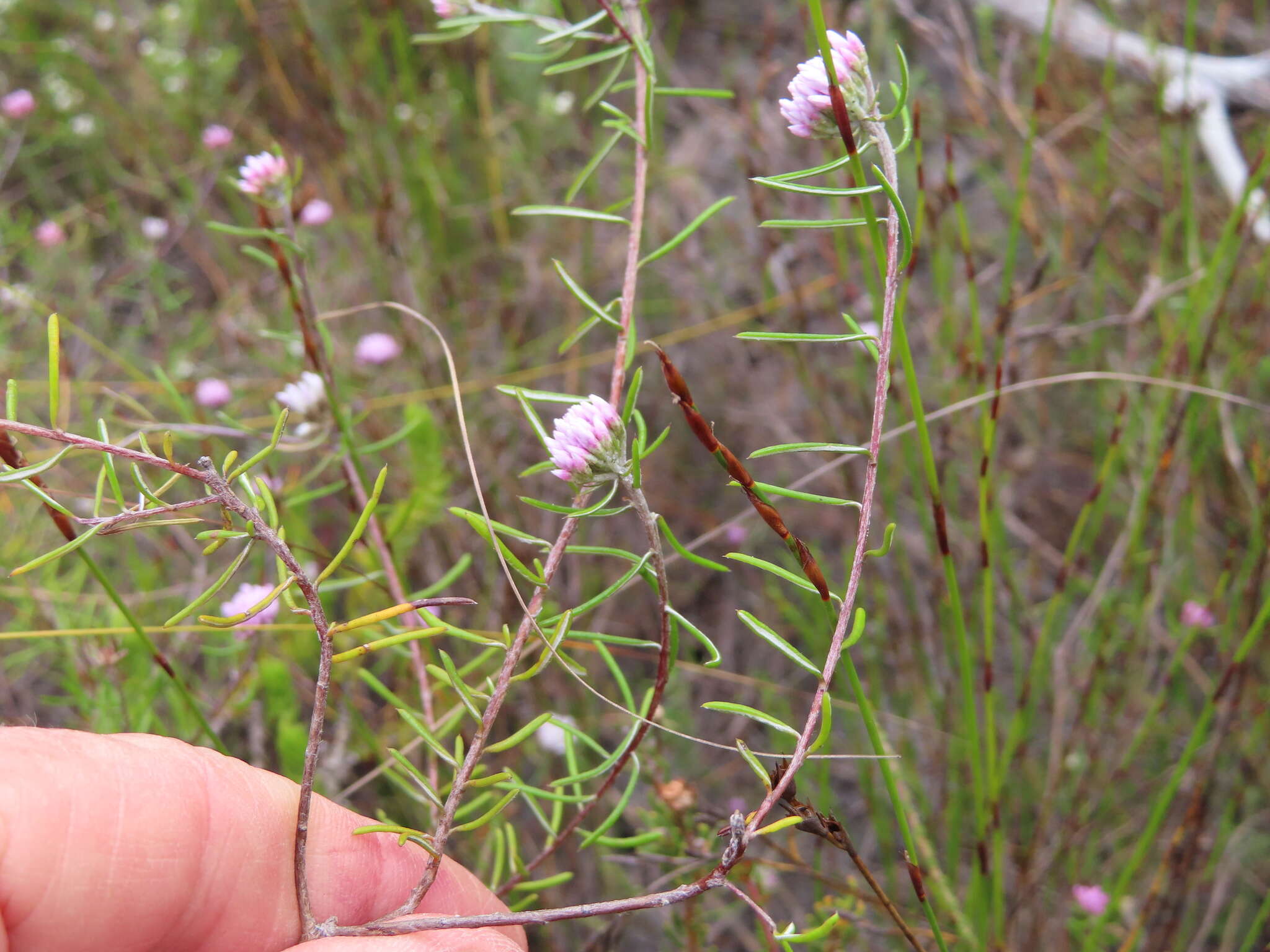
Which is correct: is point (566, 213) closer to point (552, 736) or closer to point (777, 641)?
point (777, 641)

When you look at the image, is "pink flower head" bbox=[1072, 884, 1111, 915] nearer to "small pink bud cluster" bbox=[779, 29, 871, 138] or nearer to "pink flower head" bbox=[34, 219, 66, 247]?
"small pink bud cluster" bbox=[779, 29, 871, 138]

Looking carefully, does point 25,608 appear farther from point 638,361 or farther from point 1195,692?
point 1195,692

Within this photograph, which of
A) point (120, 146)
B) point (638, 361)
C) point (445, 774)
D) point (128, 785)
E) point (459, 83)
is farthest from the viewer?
point (120, 146)

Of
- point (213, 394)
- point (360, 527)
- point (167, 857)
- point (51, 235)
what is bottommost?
point (213, 394)

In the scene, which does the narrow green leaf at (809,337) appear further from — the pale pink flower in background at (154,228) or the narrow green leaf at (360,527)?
the pale pink flower in background at (154,228)

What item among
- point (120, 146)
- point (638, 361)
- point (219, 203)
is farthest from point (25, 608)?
point (120, 146)

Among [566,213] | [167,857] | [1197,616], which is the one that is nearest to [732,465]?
[566,213]

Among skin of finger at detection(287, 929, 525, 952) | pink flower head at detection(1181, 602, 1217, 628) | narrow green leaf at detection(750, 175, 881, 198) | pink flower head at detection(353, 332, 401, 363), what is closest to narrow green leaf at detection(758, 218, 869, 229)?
narrow green leaf at detection(750, 175, 881, 198)
